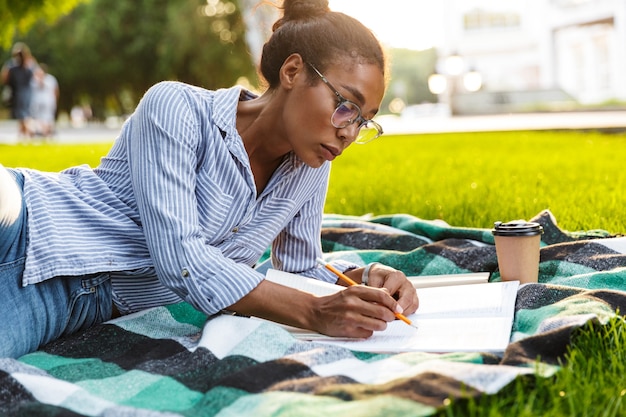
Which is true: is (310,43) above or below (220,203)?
above

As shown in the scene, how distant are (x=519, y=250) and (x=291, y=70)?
1.03m

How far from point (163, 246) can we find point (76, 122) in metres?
42.3

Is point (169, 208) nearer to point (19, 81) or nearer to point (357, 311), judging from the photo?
point (357, 311)

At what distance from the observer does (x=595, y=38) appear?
34594 mm

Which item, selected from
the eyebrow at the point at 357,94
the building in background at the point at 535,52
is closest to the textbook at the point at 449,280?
the eyebrow at the point at 357,94

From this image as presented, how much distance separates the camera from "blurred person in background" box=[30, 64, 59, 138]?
55.4 feet

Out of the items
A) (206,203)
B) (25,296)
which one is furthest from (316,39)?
(25,296)

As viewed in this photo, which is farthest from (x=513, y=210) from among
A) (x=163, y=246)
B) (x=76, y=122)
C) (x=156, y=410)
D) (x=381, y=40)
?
(x=76, y=122)

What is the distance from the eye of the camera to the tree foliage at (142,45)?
32.2m

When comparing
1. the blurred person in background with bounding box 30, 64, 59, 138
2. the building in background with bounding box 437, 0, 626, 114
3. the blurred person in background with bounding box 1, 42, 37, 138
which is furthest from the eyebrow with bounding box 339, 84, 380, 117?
the building in background with bounding box 437, 0, 626, 114

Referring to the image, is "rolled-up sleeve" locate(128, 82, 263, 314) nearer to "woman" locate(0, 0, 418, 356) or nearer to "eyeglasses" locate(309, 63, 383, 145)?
"woman" locate(0, 0, 418, 356)

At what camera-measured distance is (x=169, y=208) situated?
2270 millimetres

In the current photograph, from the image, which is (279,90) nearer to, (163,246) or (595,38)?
(163,246)

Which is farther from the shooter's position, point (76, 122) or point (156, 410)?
point (76, 122)
